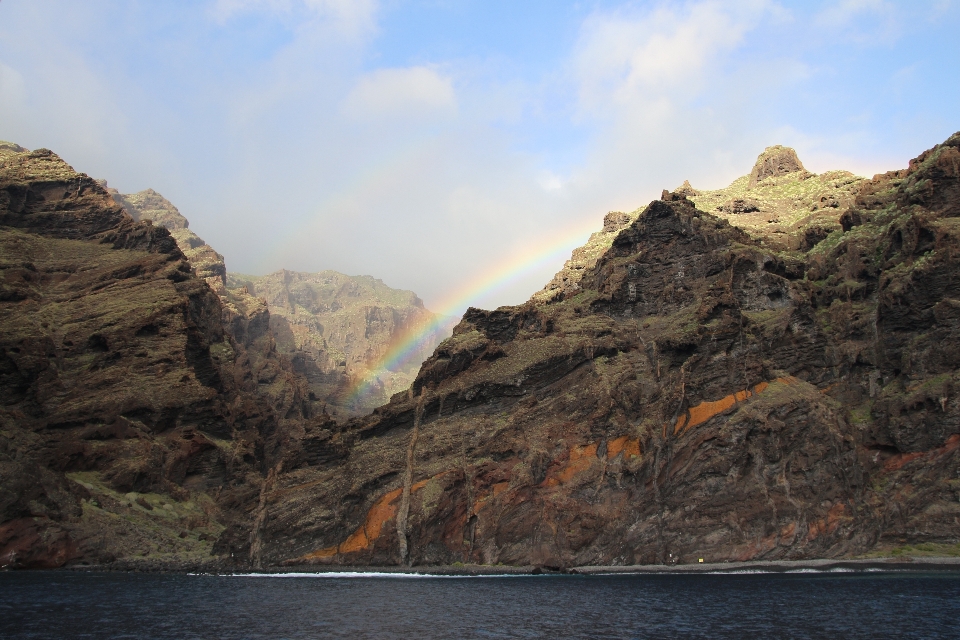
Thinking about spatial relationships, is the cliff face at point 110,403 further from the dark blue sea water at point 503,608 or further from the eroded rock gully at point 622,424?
the dark blue sea water at point 503,608

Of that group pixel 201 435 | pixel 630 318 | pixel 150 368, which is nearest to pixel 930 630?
pixel 630 318

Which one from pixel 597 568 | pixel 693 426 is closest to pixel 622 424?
pixel 693 426

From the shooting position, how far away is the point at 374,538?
109812mm

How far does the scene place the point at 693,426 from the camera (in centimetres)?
10456

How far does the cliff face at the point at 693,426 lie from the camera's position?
96.6m

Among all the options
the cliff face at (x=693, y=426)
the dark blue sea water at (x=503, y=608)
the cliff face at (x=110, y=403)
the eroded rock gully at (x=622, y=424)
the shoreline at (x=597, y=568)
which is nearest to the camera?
the dark blue sea water at (x=503, y=608)

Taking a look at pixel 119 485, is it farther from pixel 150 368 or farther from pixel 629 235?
pixel 629 235

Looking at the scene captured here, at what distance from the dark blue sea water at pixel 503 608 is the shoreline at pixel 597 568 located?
3.44 metres

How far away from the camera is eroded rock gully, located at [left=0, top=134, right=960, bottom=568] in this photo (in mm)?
97625

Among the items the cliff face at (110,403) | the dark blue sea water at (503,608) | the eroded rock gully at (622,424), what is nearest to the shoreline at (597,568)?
the eroded rock gully at (622,424)

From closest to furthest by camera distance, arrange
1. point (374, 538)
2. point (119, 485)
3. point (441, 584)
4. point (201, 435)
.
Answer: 1. point (441, 584)
2. point (374, 538)
3. point (119, 485)
4. point (201, 435)

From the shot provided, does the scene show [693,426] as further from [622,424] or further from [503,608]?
[503,608]

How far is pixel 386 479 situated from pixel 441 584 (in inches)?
1124

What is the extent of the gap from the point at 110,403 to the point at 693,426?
114 metres
